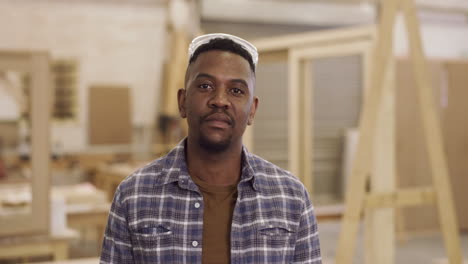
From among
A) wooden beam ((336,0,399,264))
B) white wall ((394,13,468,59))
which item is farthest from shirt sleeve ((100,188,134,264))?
white wall ((394,13,468,59))

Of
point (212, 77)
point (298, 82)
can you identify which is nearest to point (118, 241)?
point (212, 77)

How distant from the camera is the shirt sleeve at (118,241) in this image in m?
1.45

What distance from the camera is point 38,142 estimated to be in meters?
3.53

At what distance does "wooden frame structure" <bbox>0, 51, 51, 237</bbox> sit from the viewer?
3502 millimetres

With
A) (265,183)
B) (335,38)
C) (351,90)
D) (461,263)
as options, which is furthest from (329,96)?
(265,183)

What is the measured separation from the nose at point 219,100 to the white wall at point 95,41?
832cm

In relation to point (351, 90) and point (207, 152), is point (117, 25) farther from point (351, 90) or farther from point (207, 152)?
point (207, 152)

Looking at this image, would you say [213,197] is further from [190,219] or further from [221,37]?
[221,37]

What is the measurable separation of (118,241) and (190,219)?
0.64 ft

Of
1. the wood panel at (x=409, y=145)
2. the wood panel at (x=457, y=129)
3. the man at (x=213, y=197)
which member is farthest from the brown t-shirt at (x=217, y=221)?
the wood panel at (x=457, y=129)

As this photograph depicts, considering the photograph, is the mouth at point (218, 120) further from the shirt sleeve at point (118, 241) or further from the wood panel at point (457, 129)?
the wood panel at point (457, 129)

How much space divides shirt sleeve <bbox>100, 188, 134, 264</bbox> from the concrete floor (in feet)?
14.1

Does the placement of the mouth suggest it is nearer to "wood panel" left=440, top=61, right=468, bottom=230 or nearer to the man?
the man

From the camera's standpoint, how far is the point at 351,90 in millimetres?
10758
